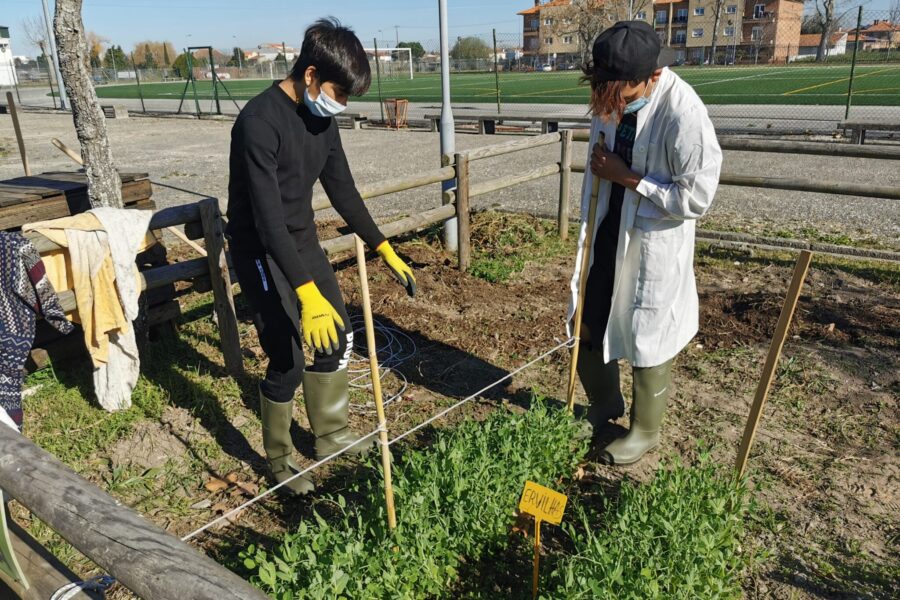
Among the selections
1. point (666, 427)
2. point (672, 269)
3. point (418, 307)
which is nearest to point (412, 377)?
point (418, 307)

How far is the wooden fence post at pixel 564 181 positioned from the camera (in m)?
6.97

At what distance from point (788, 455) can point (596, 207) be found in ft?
5.26

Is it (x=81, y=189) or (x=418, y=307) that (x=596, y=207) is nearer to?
(x=418, y=307)

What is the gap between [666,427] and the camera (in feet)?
12.7

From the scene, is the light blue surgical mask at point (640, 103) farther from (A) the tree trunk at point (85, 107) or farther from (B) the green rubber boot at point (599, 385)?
(A) the tree trunk at point (85, 107)

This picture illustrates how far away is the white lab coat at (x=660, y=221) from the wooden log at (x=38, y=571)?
2.34m

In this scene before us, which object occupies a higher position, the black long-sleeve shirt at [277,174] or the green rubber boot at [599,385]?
the black long-sleeve shirt at [277,174]

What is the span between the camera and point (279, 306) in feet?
10.1

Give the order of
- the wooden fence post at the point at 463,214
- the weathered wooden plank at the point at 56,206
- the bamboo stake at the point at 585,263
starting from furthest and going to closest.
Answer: the wooden fence post at the point at 463,214, the weathered wooden plank at the point at 56,206, the bamboo stake at the point at 585,263

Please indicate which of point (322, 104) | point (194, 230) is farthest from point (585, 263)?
point (194, 230)

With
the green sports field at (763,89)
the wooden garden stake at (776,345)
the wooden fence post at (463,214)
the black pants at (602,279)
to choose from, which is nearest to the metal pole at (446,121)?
the wooden fence post at (463,214)

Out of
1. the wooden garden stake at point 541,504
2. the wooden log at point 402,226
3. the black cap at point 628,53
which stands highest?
the black cap at point 628,53

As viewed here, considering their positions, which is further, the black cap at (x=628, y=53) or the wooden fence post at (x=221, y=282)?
the wooden fence post at (x=221, y=282)

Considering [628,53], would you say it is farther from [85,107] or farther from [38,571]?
[85,107]
